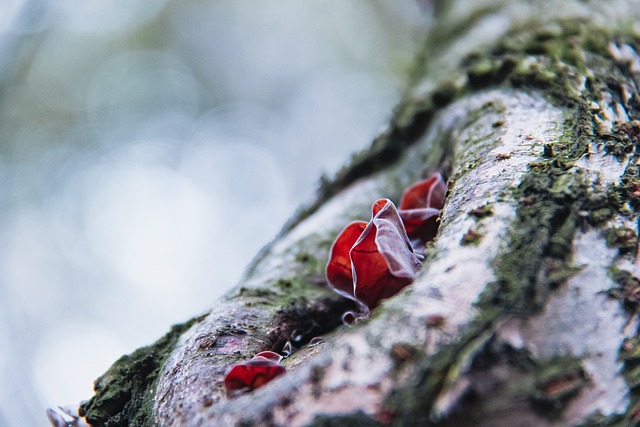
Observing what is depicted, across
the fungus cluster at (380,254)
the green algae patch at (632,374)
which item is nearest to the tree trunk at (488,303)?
the green algae patch at (632,374)

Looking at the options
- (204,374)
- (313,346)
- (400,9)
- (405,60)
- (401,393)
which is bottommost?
(401,393)

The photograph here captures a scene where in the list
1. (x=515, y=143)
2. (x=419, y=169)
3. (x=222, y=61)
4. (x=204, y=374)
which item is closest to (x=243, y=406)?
(x=204, y=374)

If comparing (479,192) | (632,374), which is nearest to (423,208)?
(479,192)

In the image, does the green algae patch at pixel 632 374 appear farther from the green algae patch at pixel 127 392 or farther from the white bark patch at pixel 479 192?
the green algae patch at pixel 127 392

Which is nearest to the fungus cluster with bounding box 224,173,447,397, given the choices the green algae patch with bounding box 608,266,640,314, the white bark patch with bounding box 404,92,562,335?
the white bark patch with bounding box 404,92,562,335

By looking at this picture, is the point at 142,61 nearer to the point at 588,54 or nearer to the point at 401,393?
the point at 588,54

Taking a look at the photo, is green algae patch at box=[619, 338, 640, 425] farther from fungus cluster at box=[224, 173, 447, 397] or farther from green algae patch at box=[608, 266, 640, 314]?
fungus cluster at box=[224, 173, 447, 397]

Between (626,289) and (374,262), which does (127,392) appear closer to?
(374,262)
